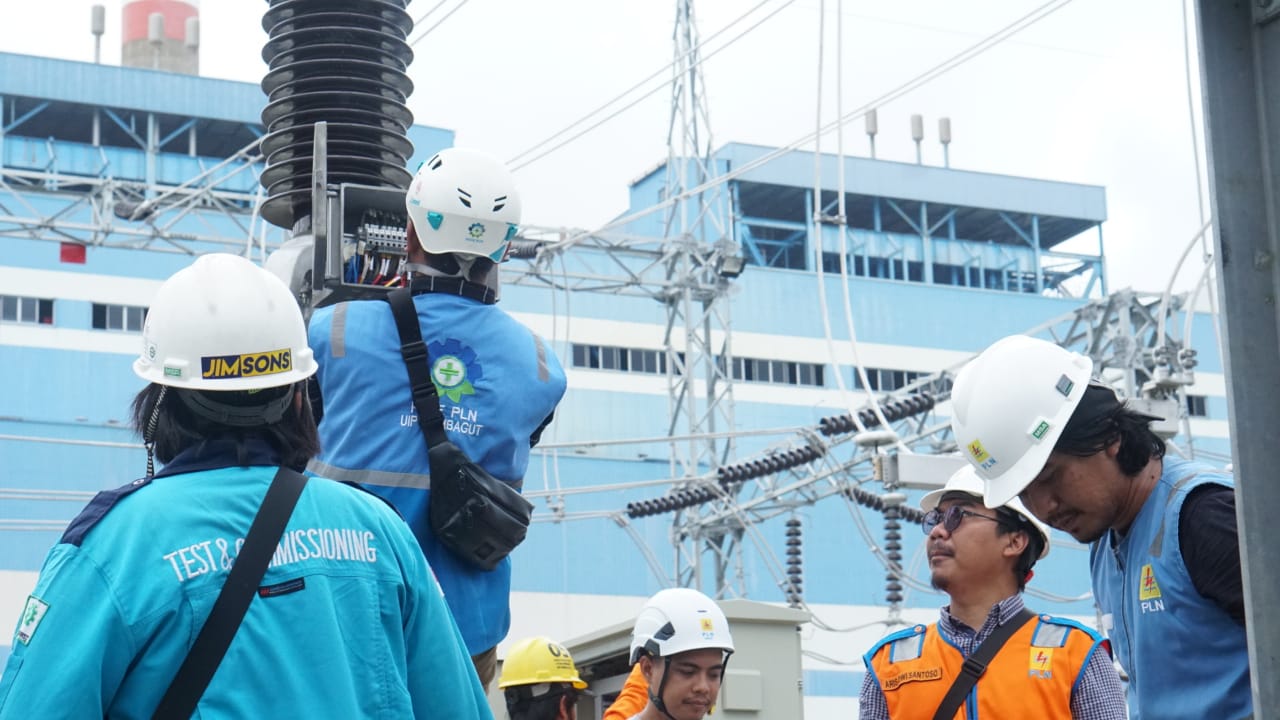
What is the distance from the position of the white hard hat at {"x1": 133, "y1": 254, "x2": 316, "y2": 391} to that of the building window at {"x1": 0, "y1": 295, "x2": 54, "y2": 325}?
101ft

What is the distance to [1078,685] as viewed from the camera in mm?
3986

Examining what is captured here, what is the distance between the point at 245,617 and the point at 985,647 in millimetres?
2064

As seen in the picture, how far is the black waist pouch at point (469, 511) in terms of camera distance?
12.9 feet

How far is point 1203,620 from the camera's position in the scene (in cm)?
329

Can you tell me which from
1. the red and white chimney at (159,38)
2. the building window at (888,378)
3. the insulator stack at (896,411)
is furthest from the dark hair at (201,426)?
the red and white chimney at (159,38)

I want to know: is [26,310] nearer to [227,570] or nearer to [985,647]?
[985,647]

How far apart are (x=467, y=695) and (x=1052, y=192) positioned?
45406mm

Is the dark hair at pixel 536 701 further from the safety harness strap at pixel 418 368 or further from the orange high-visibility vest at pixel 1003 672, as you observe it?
the safety harness strap at pixel 418 368

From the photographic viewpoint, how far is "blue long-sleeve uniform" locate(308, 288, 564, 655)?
4.00 m

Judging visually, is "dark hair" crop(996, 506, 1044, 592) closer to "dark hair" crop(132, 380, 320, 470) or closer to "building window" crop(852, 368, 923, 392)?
"dark hair" crop(132, 380, 320, 470)

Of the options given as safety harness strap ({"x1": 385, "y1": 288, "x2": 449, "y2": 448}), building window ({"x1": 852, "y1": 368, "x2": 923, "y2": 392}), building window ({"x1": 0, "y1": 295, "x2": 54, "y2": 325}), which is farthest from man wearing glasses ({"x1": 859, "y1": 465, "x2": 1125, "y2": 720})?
building window ({"x1": 852, "y1": 368, "x2": 923, "y2": 392})

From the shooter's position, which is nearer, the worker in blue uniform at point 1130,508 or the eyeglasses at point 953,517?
the worker in blue uniform at point 1130,508

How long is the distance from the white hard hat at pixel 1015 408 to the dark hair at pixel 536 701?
3.65 m

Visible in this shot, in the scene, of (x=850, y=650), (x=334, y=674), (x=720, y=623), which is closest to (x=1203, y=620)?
(x=334, y=674)
